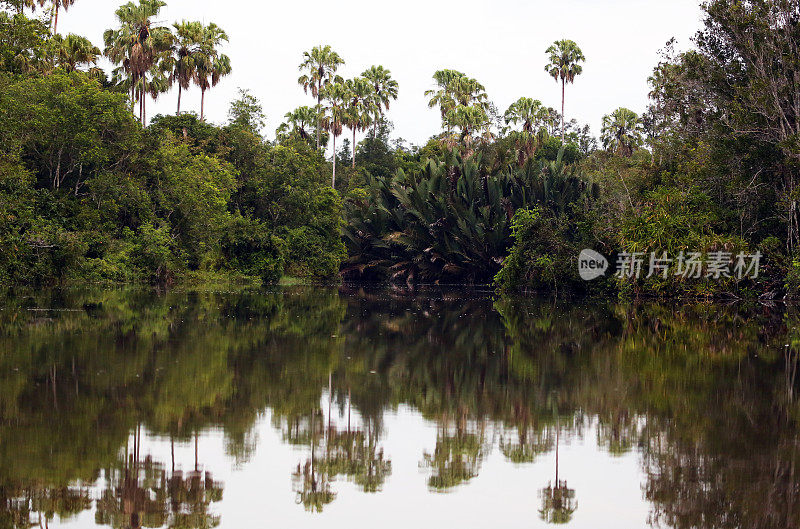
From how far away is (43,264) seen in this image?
28688 mm

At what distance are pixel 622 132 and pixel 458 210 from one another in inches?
1232

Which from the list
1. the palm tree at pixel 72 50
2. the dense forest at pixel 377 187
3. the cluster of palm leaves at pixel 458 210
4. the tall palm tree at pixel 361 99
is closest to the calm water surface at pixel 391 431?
the dense forest at pixel 377 187

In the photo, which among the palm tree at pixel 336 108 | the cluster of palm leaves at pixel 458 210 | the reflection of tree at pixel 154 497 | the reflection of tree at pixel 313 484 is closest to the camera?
the reflection of tree at pixel 154 497

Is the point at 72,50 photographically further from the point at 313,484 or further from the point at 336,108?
the point at 313,484

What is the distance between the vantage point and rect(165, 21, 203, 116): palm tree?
155ft

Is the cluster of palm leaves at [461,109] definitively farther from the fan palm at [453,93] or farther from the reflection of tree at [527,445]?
the reflection of tree at [527,445]

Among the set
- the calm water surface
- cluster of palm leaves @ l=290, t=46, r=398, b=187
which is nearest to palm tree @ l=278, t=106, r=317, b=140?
cluster of palm leaves @ l=290, t=46, r=398, b=187

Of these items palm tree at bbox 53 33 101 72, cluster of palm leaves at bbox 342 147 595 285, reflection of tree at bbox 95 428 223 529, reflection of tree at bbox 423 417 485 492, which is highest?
palm tree at bbox 53 33 101 72

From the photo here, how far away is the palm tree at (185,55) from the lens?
4734cm

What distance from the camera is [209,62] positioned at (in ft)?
159

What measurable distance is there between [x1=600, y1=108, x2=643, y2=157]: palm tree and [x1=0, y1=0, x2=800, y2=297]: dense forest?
11.3 m

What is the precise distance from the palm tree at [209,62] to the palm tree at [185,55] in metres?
0.28

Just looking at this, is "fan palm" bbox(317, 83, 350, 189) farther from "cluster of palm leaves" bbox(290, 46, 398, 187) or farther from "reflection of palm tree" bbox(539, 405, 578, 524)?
"reflection of palm tree" bbox(539, 405, 578, 524)

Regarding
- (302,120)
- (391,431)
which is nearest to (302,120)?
(302,120)
